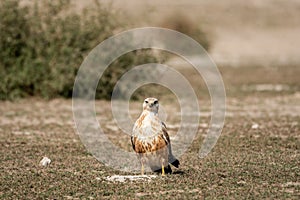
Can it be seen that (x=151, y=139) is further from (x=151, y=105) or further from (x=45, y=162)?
(x=45, y=162)

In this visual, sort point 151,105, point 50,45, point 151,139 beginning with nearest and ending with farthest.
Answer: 1. point 151,139
2. point 151,105
3. point 50,45

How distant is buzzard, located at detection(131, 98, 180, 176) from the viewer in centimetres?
970

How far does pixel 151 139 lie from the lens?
382 inches

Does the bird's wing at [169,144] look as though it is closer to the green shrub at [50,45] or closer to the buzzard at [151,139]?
the buzzard at [151,139]

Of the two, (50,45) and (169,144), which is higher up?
(50,45)

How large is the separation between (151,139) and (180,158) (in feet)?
7.79

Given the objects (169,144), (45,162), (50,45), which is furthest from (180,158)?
(50,45)

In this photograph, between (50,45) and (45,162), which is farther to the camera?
(50,45)

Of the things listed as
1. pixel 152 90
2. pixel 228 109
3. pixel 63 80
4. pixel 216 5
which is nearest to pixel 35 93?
pixel 63 80

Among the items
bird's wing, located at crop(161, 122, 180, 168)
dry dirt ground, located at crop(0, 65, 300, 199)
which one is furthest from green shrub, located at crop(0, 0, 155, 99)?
bird's wing, located at crop(161, 122, 180, 168)

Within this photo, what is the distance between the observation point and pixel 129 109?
20344 mm

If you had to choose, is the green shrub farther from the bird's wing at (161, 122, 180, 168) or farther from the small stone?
the bird's wing at (161, 122, 180, 168)

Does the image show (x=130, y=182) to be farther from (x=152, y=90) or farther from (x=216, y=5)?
(x=216, y=5)

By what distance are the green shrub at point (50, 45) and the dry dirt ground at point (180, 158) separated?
5.76 feet
